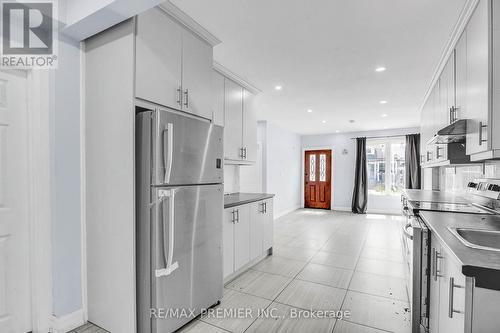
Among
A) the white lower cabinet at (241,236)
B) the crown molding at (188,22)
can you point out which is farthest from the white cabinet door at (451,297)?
the crown molding at (188,22)

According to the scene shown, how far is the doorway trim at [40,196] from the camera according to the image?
1798 mm

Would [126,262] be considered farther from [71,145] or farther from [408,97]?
[408,97]

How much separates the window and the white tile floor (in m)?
2.87

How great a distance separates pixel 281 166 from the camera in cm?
698

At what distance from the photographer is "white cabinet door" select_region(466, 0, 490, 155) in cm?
148

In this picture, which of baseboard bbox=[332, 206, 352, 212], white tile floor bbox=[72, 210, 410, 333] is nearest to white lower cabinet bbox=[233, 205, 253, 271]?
white tile floor bbox=[72, 210, 410, 333]

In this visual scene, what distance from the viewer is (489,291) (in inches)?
36.2

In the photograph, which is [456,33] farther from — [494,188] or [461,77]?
[494,188]

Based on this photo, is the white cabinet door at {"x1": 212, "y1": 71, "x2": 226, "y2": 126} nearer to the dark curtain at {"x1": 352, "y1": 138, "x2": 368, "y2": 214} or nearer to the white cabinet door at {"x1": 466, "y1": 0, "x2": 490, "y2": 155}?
the white cabinet door at {"x1": 466, "y1": 0, "x2": 490, "y2": 155}

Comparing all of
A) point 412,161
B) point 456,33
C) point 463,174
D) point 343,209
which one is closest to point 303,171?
point 343,209

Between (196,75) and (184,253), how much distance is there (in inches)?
61.2

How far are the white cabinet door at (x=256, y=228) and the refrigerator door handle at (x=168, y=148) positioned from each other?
1.60 m

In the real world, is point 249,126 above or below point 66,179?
above

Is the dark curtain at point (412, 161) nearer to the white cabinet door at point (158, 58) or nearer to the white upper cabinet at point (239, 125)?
the white upper cabinet at point (239, 125)
